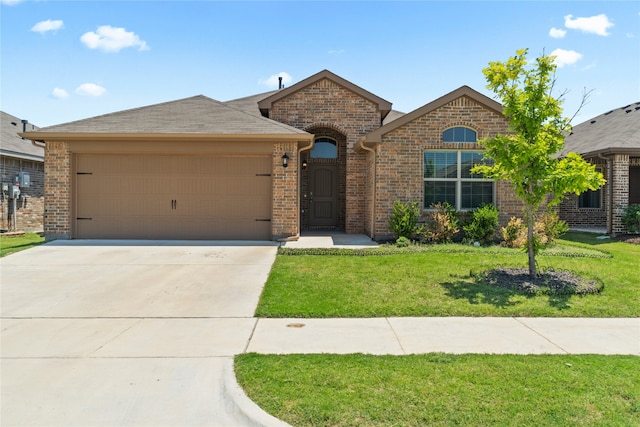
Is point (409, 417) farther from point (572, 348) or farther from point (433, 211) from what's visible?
point (433, 211)

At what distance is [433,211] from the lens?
12367mm

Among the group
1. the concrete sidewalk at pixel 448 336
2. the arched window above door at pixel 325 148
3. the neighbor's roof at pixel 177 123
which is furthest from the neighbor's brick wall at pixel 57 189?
the concrete sidewalk at pixel 448 336

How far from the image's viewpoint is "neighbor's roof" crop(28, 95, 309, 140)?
39.5 ft

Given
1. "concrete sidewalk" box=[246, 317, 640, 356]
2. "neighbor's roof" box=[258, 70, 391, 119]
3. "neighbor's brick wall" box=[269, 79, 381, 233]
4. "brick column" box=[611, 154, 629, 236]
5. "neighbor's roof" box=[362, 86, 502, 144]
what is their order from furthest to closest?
"neighbor's brick wall" box=[269, 79, 381, 233]
"neighbor's roof" box=[258, 70, 391, 119]
"brick column" box=[611, 154, 629, 236]
"neighbor's roof" box=[362, 86, 502, 144]
"concrete sidewalk" box=[246, 317, 640, 356]

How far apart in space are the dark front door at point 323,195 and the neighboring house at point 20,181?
11.1 m

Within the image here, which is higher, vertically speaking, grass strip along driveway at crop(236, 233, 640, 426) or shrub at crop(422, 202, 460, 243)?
shrub at crop(422, 202, 460, 243)

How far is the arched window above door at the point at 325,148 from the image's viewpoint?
15797mm

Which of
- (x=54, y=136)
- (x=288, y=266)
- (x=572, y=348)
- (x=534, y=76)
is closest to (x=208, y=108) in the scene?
(x=54, y=136)

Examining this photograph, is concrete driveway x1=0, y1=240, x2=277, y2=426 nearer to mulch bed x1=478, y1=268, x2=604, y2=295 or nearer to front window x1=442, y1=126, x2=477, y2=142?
mulch bed x1=478, y1=268, x2=604, y2=295

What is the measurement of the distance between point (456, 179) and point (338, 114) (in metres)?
4.86

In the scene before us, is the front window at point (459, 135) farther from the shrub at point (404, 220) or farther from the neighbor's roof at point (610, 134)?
the neighbor's roof at point (610, 134)

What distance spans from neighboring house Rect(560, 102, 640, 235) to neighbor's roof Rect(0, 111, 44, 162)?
20.6 meters

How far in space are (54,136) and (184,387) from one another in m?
10.9

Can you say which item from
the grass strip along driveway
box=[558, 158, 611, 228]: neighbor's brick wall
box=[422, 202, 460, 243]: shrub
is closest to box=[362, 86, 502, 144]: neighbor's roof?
box=[422, 202, 460, 243]: shrub
